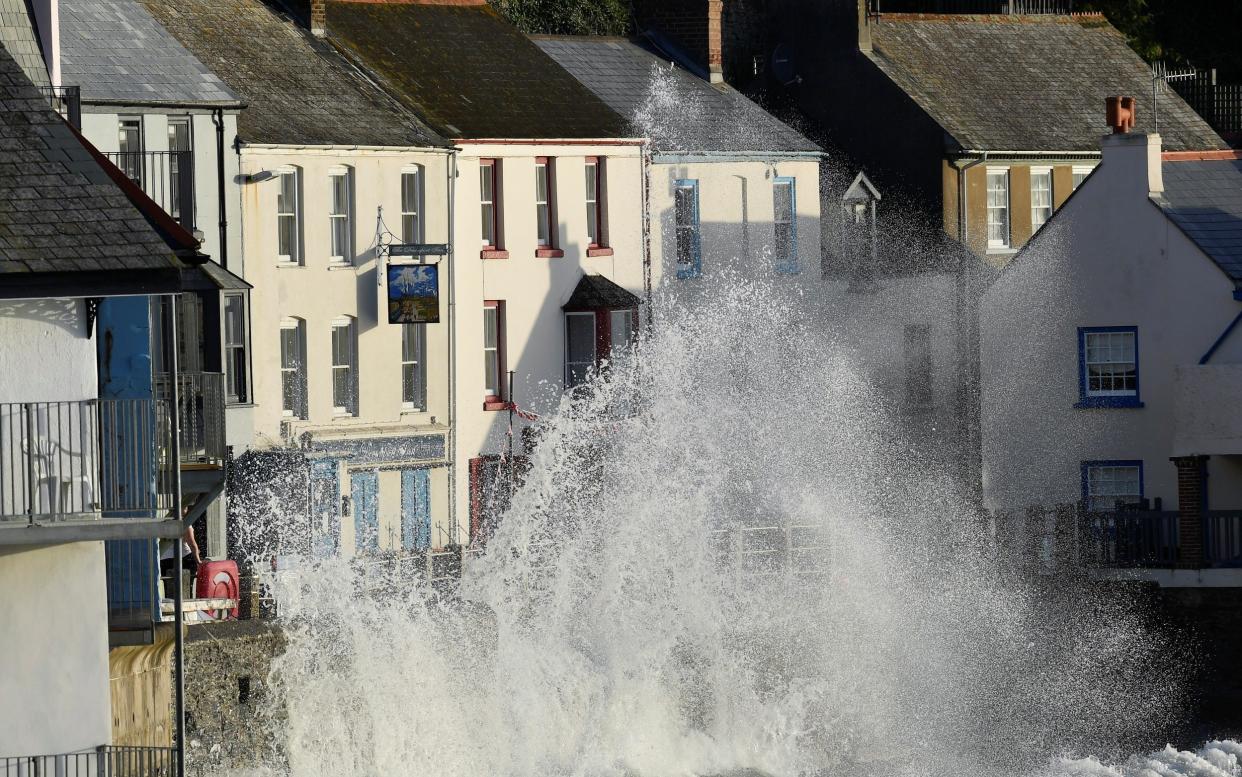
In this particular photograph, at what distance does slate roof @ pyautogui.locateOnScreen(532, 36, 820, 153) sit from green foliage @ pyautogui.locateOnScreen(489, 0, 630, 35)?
Answer: 5925 millimetres

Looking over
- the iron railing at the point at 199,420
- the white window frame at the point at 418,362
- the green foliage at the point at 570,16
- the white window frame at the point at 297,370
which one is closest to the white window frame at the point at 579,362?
the white window frame at the point at 418,362

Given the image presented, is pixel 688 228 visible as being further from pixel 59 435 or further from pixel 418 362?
pixel 59 435

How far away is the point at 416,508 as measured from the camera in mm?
44938

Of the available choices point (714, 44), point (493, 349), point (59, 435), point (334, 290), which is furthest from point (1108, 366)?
point (59, 435)

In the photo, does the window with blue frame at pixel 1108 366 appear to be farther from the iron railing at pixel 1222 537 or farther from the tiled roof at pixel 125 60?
the tiled roof at pixel 125 60

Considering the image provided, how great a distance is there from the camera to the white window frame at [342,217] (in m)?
44.4

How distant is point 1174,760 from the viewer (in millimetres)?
40188

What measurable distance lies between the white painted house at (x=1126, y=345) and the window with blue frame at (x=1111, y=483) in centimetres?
3

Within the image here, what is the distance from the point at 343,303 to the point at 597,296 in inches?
223

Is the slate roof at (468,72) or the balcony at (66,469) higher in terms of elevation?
the slate roof at (468,72)

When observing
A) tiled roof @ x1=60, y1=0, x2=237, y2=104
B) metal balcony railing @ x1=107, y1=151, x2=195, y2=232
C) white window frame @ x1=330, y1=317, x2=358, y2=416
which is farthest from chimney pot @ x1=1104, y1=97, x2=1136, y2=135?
metal balcony railing @ x1=107, y1=151, x2=195, y2=232

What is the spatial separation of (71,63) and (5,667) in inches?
736

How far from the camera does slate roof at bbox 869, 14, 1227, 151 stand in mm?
55344

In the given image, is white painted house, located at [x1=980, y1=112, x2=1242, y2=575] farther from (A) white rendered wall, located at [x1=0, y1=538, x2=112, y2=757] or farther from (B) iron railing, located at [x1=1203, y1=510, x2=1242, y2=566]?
(A) white rendered wall, located at [x1=0, y1=538, x2=112, y2=757]
